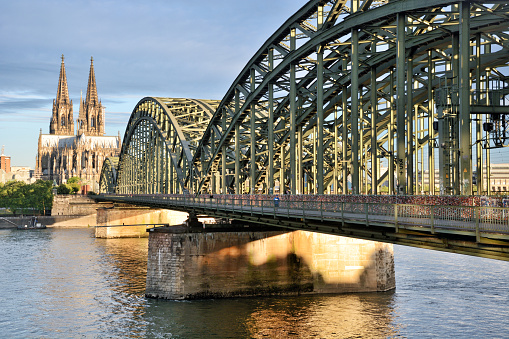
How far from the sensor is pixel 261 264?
43.8 metres

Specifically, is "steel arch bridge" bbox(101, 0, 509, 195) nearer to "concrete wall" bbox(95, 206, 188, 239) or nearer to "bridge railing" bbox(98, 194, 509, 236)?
"bridge railing" bbox(98, 194, 509, 236)

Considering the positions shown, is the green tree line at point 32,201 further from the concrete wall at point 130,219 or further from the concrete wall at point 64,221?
the concrete wall at point 130,219

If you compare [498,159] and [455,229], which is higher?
[498,159]

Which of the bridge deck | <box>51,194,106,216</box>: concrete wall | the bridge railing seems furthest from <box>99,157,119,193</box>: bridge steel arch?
the bridge deck

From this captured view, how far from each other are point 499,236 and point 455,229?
6.32 feet

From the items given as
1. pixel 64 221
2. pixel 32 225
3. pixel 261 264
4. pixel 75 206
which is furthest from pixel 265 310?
pixel 75 206

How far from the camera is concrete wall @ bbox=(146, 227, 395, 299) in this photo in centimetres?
4294

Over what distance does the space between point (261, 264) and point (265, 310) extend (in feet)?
16.7

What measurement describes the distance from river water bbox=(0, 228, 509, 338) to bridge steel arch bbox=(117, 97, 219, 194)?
32.6 meters

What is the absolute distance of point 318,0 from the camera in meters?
42.3

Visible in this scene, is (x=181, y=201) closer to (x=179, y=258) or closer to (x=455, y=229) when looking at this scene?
(x=179, y=258)

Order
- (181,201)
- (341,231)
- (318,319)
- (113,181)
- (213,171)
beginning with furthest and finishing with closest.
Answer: (113,181), (213,171), (181,201), (318,319), (341,231)

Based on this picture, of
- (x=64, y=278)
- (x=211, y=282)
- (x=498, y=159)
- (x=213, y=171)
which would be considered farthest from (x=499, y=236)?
(x=498, y=159)

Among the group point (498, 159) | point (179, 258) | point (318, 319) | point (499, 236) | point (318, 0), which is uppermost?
point (318, 0)
